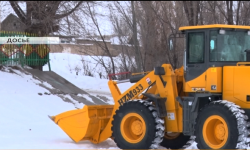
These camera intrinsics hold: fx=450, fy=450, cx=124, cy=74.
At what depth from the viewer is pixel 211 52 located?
856 centimetres

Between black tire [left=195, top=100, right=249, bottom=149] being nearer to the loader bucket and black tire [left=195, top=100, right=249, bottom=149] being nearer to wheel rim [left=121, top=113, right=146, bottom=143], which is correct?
wheel rim [left=121, top=113, right=146, bottom=143]

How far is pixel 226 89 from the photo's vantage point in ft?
27.3

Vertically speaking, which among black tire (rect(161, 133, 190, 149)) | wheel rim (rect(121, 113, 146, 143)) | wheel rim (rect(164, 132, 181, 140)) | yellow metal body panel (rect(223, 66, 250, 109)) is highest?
yellow metal body panel (rect(223, 66, 250, 109))

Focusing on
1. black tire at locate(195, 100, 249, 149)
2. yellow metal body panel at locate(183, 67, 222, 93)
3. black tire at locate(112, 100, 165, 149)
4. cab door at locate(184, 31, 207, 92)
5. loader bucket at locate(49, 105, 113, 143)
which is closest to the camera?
black tire at locate(195, 100, 249, 149)

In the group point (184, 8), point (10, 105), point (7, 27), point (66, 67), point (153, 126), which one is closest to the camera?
point (153, 126)

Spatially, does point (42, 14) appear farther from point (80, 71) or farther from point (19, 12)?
point (80, 71)

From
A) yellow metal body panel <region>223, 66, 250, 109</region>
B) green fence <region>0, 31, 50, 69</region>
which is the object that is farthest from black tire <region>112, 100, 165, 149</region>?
green fence <region>0, 31, 50, 69</region>

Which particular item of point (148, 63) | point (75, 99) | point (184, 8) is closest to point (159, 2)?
point (184, 8)

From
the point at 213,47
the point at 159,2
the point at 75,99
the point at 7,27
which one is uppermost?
the point at 159,2

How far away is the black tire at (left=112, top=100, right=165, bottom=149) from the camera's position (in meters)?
8.73

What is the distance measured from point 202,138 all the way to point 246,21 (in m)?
17.4

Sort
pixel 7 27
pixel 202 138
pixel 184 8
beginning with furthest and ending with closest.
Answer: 1. pixel 184 8
2. pixel 7 27
3. pixel 202 138

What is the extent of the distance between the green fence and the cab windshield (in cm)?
1151

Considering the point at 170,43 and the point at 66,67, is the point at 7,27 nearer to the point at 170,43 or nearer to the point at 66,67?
the point at 66,67
